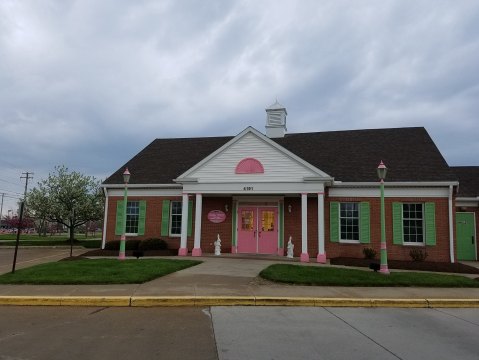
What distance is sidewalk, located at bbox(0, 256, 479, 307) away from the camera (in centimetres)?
822

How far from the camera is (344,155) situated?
20141 millimetres

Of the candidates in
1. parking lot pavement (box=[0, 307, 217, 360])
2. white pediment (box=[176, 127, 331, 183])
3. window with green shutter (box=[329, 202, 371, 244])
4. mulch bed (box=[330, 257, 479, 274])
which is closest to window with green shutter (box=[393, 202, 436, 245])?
window with green shutter (box=[329, 202, 371, 244])

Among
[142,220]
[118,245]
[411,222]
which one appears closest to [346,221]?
[411,222]

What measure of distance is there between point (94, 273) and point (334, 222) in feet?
36.0

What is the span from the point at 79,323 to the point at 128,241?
43.4 ft

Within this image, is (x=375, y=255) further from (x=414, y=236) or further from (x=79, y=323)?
(x=79, y=323)

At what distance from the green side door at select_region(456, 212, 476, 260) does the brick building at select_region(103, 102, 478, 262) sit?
12.1 feet

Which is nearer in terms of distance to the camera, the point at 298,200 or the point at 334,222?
the point at 334,222

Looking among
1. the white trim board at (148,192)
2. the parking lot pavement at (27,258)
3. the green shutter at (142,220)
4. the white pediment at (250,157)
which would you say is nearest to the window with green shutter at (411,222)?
the white pediment at (250,157)

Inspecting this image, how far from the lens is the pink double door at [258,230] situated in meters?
18.8

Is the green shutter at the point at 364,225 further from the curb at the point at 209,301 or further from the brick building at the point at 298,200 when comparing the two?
the curb at the point at 209,301

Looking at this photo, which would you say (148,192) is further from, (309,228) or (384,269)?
(384,269)

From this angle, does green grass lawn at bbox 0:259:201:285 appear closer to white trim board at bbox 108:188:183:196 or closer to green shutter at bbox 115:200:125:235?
white trim board at bbox 108:188:183:196

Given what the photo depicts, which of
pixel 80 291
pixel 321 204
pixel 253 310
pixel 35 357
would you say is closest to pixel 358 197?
pixel 321 204
